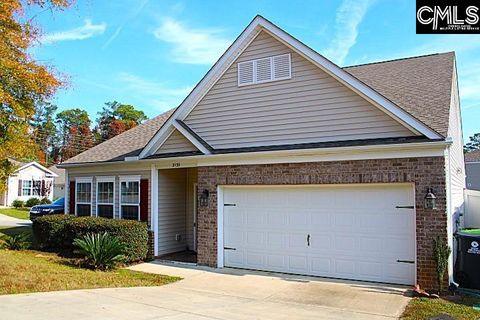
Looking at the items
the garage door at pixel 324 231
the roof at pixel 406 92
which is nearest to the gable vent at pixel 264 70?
the roof at pixel 406 92

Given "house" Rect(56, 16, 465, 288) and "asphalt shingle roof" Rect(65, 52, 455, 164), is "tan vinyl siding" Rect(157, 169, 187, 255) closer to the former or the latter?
"house" Rect(56, 16, 465, 288)

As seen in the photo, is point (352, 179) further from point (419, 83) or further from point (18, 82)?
point (18, 82)

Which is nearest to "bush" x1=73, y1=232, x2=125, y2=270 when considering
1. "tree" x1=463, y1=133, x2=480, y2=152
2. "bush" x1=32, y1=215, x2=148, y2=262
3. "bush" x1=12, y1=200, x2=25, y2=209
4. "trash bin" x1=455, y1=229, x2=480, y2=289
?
"bush" x1=32, y1=215, x2=148, y2=262

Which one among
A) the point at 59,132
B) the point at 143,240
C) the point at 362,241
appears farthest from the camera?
the point at 59,132

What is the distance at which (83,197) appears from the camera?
15883 millimetres

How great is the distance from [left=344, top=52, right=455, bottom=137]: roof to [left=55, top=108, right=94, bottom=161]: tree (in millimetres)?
61845

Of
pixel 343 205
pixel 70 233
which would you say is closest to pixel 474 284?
pixel 343 205

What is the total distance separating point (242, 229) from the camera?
11.8 m

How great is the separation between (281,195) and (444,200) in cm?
402

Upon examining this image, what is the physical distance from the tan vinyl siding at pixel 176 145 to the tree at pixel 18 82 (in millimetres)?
3642

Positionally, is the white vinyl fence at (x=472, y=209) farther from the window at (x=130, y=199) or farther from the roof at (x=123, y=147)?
the roof at (x=123, y=147)

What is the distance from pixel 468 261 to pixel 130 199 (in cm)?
1023

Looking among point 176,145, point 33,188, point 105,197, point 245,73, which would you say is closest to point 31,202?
point 33,188

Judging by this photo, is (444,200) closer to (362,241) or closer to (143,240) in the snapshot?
(362,241)
